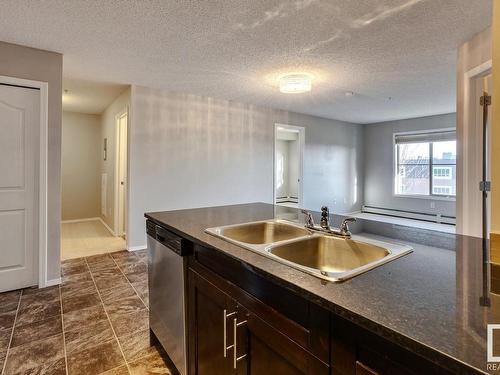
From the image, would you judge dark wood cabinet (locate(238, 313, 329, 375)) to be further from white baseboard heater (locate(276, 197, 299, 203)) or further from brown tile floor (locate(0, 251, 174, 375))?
white baseboard heater (locate(276, 197, 299, 203))

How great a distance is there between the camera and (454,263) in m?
0.95

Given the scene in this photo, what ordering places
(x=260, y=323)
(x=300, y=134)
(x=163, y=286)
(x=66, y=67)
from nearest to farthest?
(x=260, y=323) → (x=163, y=286) → (x=66, y=67) → (x=300, y=134)

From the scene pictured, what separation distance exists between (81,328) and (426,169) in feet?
23.2

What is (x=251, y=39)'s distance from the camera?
257cm

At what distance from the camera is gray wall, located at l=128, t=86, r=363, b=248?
3998 mm

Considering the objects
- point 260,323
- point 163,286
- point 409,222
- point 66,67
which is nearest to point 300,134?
point 409,222

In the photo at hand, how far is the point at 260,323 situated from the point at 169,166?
3.64m

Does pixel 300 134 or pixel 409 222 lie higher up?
pixel 300 134

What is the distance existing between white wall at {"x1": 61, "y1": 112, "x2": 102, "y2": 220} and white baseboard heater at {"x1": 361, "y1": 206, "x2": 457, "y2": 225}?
6.83 metres

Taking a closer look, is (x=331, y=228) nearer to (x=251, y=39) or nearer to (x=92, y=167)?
(x=251, y=39)

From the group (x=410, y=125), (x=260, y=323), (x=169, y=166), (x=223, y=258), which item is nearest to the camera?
(x=260, y=323)

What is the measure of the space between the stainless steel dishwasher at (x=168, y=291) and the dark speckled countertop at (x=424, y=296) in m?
0.35

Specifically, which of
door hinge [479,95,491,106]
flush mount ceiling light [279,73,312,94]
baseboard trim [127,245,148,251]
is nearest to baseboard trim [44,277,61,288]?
baseboard trim [127,245,148,251]

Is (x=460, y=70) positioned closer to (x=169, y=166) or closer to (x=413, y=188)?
(x=169, y=166)
